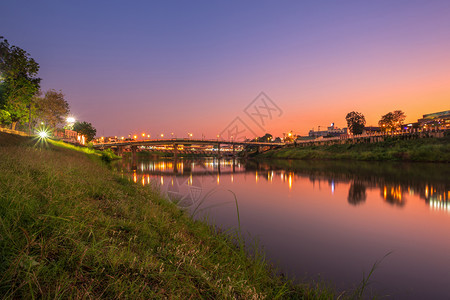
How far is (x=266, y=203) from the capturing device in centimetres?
1515

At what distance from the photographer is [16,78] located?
2423 centimetres

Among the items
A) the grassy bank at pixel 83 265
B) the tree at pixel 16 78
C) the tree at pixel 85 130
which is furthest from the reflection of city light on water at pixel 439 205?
the tree at pixel 85 130

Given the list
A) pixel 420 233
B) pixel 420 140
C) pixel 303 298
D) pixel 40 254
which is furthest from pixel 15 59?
pixel 420 140

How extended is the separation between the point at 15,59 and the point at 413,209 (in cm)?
3685

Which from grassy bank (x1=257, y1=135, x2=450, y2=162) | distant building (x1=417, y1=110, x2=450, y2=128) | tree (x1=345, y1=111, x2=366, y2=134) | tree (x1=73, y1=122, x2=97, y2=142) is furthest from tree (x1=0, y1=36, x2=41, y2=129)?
distant building (x1=417, y1=110, x2=450, y2=128)

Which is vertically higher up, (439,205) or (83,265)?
(83,265)

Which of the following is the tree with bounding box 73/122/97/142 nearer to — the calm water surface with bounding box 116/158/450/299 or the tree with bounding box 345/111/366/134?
the calm water surface with bounding box 116/158/450/299

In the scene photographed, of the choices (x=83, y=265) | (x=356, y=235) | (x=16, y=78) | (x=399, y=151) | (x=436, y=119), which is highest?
(x=436, y=119)

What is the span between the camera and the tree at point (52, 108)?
47719 millimetres

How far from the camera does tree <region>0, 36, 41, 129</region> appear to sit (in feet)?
75.4

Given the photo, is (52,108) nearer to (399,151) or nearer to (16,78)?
(16,78)

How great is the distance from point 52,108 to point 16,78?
30.1 metres

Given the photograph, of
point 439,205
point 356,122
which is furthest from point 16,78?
point 356,122

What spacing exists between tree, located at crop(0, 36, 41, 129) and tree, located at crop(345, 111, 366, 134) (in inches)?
4520
